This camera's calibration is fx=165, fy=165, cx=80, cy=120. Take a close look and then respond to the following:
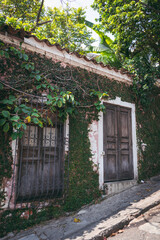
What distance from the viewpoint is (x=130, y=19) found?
17.3 feet

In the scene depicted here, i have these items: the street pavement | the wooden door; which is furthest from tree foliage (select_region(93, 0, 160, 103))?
the street pavement

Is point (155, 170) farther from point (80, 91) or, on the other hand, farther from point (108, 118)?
point (80, 91)

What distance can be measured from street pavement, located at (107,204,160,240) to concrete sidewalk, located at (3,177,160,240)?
0.09 m

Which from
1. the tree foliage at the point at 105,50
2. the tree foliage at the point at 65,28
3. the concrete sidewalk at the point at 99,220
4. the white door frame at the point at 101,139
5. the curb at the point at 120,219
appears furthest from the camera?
the tree foliage at the point at 65,28

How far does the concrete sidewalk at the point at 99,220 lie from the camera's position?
8.56 ft

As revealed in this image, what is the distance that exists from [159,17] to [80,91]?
12.0 ft

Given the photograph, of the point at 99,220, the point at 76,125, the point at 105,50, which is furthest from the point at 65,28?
the point at 99,220

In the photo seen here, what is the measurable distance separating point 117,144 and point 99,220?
6.97 feet

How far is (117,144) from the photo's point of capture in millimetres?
4645

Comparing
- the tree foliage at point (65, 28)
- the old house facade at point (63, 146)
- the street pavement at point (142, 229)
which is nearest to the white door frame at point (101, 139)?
the old house facade at point (63, 146)

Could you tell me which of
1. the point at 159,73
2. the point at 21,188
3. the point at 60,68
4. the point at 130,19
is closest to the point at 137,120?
the point at 159,73

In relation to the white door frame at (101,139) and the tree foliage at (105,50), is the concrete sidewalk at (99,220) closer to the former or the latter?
the white door frame at (101,139)

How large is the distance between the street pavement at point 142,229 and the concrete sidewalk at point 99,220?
3.6 inches

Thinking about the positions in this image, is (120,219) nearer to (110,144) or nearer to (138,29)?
(110,144)
